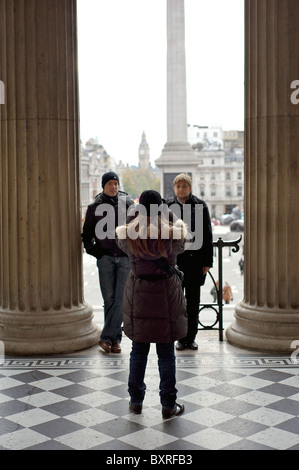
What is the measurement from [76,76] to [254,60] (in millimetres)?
1711

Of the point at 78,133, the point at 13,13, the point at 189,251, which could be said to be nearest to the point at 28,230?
the point at 78,133

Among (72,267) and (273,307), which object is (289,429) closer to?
(273,307)

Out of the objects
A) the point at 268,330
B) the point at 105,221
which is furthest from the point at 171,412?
the point at 105,221

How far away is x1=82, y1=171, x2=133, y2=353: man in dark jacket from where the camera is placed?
22.4ft

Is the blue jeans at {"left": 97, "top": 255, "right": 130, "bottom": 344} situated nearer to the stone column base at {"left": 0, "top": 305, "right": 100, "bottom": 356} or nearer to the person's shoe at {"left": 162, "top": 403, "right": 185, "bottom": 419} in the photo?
the stone column base at {"left": 0, "top": 305, "right": 100, "bottom": 356}

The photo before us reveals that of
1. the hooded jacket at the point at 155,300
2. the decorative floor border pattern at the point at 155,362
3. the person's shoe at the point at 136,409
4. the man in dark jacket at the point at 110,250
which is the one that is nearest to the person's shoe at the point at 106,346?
the man in dark jacket at the point at 110,250

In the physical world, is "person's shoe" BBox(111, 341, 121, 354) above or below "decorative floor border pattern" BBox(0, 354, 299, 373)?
above

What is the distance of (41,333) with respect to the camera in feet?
22.2

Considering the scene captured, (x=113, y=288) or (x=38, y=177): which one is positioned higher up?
(x=38, y=177)

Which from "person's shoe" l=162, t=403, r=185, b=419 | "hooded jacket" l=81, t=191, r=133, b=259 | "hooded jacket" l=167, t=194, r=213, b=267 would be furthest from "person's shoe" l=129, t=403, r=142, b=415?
"hooded jacket" l=167, t=194, r=213, b=267

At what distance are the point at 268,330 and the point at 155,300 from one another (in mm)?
2247

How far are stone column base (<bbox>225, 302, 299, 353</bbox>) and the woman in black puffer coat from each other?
196 cm

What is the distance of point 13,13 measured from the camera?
6.67 meters

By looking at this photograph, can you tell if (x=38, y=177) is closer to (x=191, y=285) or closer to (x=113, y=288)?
(x=113, y=288)
